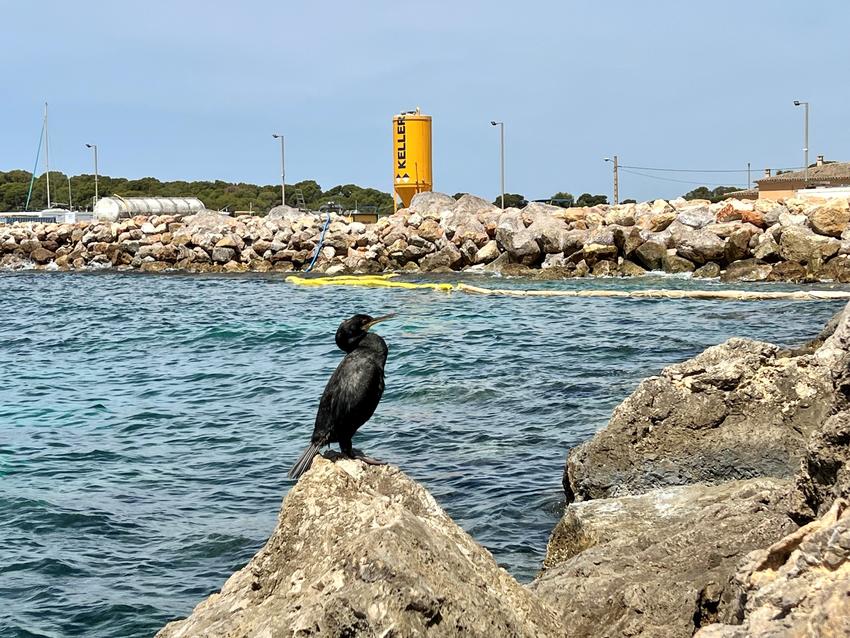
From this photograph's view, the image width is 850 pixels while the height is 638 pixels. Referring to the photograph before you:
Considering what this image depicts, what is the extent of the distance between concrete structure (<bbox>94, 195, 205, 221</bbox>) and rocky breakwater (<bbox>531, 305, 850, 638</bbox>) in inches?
1838

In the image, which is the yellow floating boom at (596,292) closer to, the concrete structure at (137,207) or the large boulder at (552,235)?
the large boulder at (552,235)

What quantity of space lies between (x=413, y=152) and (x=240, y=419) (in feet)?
127

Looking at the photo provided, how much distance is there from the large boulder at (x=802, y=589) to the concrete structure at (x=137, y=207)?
50.5 m

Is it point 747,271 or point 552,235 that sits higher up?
point 552,235

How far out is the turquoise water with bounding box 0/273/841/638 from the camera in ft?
22.1

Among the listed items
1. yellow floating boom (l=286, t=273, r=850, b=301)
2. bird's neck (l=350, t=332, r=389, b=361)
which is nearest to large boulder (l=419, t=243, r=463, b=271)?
yellow floating boom (l=286, t=273, r=850, b=301)

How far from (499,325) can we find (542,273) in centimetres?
995

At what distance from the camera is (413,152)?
49.2 metres

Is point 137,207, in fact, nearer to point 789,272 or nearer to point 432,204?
point 432,204

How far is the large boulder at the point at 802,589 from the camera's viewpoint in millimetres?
2125

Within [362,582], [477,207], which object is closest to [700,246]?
[477,207]

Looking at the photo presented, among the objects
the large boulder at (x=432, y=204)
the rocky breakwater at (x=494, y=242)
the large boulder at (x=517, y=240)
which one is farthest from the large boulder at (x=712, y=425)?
the large boulder at (x=432, y=204)

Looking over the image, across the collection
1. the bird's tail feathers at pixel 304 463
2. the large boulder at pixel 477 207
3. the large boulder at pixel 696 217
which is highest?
the large boulder at pixel 477 207

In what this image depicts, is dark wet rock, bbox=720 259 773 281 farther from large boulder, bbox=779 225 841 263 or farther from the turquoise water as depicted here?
the turquoise water
